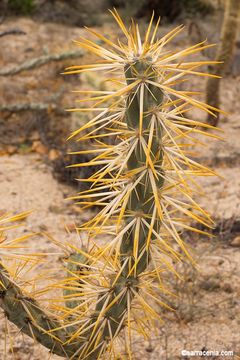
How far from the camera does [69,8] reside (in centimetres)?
998

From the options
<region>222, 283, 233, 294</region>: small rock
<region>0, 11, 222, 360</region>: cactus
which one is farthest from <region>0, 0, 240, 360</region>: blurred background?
<region>0, 11, 222, 360</region>: cactus

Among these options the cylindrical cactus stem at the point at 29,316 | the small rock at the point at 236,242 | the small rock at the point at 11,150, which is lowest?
the small rock at the point at 236,242

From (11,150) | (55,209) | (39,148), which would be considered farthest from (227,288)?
(11,150)

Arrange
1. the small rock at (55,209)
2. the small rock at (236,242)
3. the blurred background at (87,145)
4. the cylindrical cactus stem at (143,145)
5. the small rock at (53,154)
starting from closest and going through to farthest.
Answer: the cylindrical cactus stem at (143,145), the blurred background at (87,145), the small rock at (236,242), the small rock at (55,209), the small rock at (53,154)

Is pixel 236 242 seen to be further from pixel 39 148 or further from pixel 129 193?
pixel 39 148

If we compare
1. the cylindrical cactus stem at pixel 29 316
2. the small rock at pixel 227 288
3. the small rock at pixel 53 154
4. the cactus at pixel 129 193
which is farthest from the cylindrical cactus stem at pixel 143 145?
the small rock at pixel 53 154

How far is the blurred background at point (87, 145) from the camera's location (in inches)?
125

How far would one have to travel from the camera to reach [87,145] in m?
5.08

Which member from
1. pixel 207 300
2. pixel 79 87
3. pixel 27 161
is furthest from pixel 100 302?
pixel 79 87

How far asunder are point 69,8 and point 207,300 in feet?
24.7

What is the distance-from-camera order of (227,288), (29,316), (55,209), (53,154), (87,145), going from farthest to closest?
1. (53,154)
2. (87,145)
3. (55,209)
4. (227,288)
5. (29,316)

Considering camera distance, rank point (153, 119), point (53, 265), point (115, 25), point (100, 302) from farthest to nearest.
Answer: point (115, 25)
point (53, 265)
point (100, 302)
point (153, 119)

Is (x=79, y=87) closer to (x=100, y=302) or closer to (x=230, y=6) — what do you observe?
(x=230, y=6)

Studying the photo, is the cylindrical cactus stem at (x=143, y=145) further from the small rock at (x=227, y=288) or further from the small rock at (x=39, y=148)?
the small rock at (x=39, y=148)
